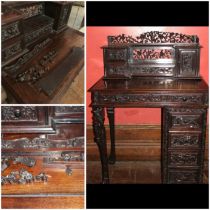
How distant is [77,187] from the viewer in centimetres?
152

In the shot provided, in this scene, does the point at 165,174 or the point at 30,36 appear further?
the point at 30,36

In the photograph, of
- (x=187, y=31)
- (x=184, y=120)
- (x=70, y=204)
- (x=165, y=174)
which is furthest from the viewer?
(x=187, y=31)

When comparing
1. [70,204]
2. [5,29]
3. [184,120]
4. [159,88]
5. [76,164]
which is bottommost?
[70,204]

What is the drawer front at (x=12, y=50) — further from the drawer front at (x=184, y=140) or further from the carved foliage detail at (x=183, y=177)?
the carved foliage detail at (x=183, y=177)

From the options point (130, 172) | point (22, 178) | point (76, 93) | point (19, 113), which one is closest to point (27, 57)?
point (76, 93)

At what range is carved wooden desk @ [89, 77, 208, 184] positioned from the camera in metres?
1.70

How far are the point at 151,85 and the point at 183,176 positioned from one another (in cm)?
68

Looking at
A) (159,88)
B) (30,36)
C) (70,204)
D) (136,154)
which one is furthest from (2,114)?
(136,154)

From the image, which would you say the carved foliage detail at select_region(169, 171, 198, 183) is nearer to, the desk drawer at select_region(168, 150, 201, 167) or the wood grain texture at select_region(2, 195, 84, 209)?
the desk drawer at select_region(168, 150, 201, 167)

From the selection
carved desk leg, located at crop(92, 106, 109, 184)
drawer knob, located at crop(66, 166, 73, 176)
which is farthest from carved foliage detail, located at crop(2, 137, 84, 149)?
carved desk leg, located at crop(92, 106, 109, 184)

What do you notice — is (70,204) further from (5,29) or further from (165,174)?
(5,29)

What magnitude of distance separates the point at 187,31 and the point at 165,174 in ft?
3.68

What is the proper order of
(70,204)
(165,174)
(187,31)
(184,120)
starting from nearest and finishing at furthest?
(70,204), (184,120), (165,174), (187,31)

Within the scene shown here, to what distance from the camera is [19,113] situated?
1.56 m
